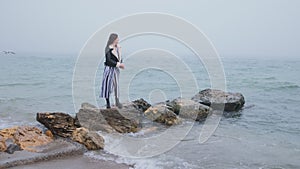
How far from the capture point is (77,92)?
52.5 ft

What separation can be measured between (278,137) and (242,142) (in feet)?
4.16

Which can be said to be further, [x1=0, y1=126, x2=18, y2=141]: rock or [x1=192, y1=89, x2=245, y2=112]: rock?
[x1=192, y1=89, x2=245, y2=112]: rock

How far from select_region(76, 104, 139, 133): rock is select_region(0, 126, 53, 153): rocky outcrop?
1.22m

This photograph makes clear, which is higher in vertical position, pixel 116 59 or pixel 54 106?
pixel 116 59

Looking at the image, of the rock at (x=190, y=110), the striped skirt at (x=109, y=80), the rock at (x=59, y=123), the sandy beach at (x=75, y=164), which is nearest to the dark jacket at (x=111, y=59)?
the striped skirt at (x=109, y=80)

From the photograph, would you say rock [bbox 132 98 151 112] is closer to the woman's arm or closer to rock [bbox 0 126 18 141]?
the woman's arm

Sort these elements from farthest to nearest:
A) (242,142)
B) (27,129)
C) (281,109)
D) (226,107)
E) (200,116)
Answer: (281,109), (226,107), (200,116), (242,142), (27,129)

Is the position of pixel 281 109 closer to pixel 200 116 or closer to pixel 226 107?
pixel 226 107

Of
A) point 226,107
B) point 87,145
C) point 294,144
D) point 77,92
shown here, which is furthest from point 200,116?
point 77,92

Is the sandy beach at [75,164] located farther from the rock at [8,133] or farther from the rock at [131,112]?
the rock at [131,112]

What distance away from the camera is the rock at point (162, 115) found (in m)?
8.58

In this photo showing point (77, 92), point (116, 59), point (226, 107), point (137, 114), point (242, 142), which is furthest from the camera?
point (77, 92)

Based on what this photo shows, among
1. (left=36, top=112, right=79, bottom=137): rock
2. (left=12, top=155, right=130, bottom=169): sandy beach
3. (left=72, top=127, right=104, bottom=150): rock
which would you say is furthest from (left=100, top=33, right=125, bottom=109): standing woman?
(left=12, top=155, right=130, bottom=169): sandy beach

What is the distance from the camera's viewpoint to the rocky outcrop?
18.4 ft
